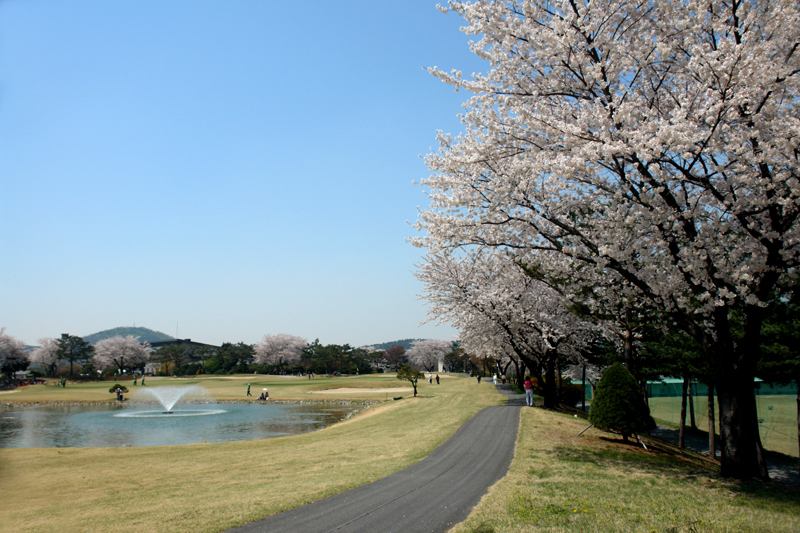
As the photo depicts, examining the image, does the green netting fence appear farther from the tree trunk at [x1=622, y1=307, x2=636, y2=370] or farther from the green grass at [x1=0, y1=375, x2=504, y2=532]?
the green grass at [x1=0, y1=375, x2=504, y2=532]

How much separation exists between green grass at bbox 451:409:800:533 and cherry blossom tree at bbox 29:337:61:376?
374 feet

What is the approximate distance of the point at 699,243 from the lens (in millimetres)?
9820

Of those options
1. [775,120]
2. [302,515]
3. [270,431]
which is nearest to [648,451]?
[775,120]

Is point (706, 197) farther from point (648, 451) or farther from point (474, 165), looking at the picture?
point (648, 451)

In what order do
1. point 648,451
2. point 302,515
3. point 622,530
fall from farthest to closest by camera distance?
point 648,451 < point 302,515 < point 622,530

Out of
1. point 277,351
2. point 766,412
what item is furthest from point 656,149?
point 277,351

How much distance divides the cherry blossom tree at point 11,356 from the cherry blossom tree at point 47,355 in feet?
28.1

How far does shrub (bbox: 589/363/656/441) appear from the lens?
51.2 feet

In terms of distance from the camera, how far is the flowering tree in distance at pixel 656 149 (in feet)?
29.1

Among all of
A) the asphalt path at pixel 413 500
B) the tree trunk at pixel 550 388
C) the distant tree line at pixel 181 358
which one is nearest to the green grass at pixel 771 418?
the tree trunk at pixel 550 388

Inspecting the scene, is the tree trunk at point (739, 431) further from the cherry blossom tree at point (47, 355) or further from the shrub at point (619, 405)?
the cherry blossom tree at point (47, 355)

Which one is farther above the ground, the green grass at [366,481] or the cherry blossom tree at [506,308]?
the cherry blossom tree at [506,308]

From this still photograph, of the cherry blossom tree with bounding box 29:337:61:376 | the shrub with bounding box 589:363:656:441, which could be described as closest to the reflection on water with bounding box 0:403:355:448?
the shrub with bounding box 589:363:656:441

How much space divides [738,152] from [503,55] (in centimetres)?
550
